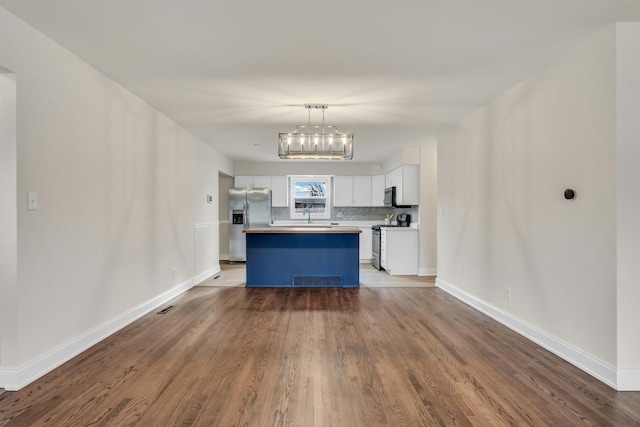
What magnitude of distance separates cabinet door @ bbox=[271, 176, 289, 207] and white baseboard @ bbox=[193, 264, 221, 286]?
2287 millimetres

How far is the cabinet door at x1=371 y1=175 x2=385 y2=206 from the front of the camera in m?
8.27

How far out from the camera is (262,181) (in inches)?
329

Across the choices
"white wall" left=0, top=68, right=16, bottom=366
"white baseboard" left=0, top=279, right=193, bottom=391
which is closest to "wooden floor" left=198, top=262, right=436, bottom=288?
"white baseboard" left=0, top=279, right=193, bottom=391

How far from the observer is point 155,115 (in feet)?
14.0

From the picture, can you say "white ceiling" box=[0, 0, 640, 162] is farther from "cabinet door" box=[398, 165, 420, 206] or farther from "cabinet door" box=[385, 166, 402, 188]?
"cabinet door" box=[385, 166, 402, 188]

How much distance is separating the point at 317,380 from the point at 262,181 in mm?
6401

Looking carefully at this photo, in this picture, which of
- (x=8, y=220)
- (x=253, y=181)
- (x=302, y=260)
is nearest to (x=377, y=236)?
(x=302, y=260)

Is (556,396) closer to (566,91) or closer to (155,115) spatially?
(566,91)

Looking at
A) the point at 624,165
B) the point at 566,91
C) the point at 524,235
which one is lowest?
the point at 524,235

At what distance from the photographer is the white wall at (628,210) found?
2.30 metres

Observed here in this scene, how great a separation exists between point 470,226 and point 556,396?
2.47 meters

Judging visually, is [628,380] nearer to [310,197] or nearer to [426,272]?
[426,272]

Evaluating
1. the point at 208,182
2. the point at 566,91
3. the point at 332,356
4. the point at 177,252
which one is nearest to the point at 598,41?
the point at 566,91

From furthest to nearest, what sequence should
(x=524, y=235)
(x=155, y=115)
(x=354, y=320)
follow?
(x=155, y=115) → (x=354, y=320) → (x=524, y=235)
